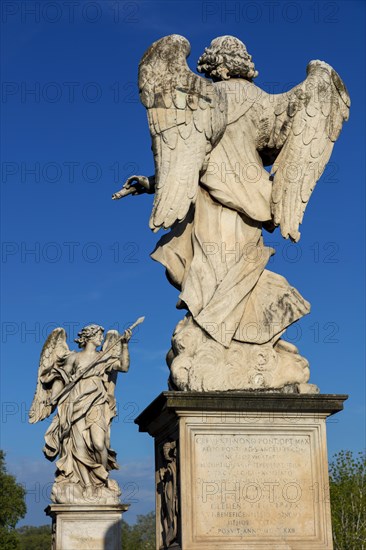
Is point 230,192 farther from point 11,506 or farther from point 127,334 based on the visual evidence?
point 11,506

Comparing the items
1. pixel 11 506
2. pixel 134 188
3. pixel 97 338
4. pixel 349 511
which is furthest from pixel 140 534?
pixel 134 188

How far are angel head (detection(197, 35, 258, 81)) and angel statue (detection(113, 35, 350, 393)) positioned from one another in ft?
0.04

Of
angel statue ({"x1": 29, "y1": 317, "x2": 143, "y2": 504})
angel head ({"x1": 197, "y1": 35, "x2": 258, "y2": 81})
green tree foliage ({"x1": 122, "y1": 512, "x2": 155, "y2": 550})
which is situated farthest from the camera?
green tree foliage ({"x1": 122, "y1": 512, "x2": 155, "y2": 550})

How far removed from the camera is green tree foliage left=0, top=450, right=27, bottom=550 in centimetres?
5397

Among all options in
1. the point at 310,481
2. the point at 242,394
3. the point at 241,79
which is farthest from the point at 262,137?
the point at 310,481

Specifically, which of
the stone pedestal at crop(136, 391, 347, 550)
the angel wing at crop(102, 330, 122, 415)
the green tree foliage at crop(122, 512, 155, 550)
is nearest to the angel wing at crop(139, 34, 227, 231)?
the stone pedestal at crop(136, 391, 347, 550)

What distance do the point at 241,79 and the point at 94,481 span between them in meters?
11.7

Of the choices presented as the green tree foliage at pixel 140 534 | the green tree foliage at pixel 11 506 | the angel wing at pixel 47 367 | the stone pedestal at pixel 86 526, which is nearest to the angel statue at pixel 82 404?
the angel wing at pixel 47 367

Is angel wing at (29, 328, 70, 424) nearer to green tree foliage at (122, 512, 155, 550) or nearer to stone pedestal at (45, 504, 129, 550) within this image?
stone pedestal at (45, 504, 129, 550)

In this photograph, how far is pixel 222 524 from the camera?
26.1 feet

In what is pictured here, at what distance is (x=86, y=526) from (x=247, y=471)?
1096 centimetres

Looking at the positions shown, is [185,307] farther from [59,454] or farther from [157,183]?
[59,454]

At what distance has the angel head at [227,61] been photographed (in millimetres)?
9406

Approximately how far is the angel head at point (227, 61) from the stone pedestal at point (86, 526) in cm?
1063
